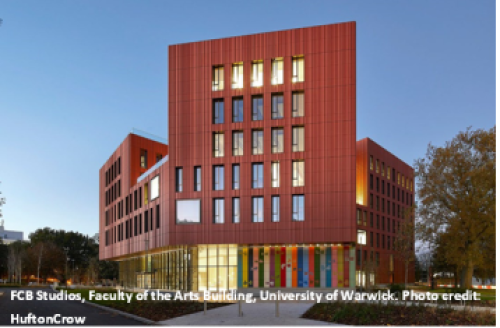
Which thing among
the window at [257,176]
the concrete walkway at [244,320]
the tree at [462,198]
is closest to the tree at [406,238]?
the tree at [462,198]

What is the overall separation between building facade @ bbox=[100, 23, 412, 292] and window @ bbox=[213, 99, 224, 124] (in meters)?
0.10

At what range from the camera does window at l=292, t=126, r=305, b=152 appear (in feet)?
165

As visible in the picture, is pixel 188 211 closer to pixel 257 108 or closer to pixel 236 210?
pixel 236 210

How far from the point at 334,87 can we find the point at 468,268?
68.4ft

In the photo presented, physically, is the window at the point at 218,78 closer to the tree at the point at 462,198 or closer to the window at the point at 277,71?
the window at the point at 277,71

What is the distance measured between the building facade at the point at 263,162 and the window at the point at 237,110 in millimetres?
101

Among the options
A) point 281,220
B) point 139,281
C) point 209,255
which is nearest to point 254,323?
point 281,220

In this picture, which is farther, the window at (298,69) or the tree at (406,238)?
the tree at (406,238)

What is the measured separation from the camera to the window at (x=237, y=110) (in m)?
52.2

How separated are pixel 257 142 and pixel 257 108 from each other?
3230mm

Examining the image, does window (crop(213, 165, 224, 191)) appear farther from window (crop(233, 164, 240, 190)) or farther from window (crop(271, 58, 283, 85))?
window (crop(271, 58, 283, 85))

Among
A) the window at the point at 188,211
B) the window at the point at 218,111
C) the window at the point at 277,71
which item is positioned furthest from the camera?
the window at the point at 218,111

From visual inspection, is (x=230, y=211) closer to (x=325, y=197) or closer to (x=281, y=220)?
(x=281, y=220)

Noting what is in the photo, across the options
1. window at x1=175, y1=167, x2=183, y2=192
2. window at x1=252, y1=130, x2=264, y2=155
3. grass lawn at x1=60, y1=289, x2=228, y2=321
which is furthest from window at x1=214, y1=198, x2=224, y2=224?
grass lawn at x1=60, y1=289, x2=228, y2=321
